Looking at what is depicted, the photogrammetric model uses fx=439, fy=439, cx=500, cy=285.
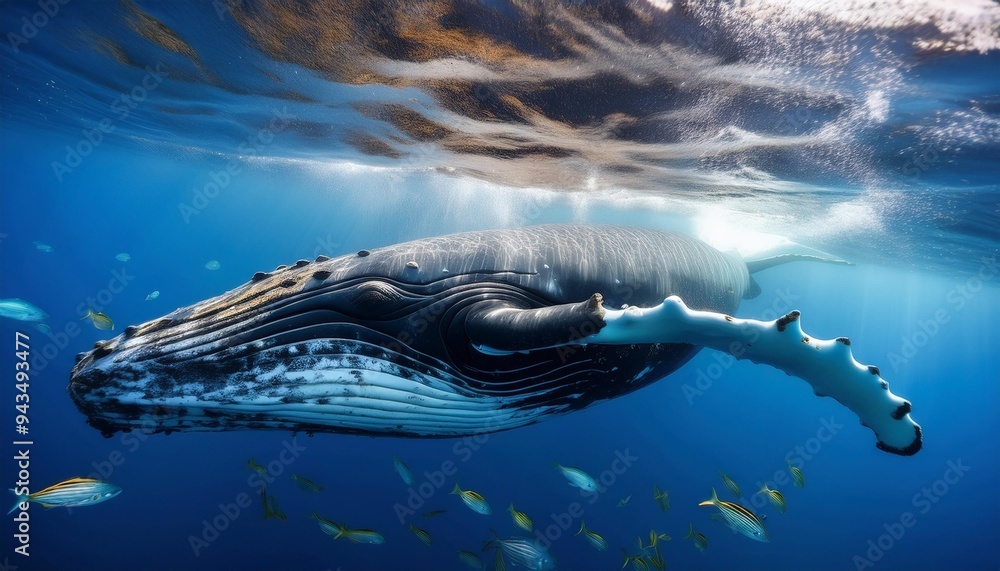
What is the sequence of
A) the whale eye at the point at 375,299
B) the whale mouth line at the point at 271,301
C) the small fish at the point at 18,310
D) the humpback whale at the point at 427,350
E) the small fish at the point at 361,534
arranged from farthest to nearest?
the small fish at the point at 18,310, the small fish at the point at 361,534, the whale eye at the point at 375,299, the whale mouth line at the point at 271,301, the humpback whale at the point at 427,350

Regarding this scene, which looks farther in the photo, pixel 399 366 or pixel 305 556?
pixel 305 556

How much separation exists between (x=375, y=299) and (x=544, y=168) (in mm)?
13963

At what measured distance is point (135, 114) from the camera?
19609mm

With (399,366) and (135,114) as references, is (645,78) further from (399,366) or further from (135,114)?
(135,114)

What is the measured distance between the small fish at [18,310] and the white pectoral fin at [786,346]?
1594 centimetres

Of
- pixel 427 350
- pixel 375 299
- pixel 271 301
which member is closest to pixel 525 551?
pixel 427 350

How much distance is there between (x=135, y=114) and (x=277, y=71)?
1347 centimetres

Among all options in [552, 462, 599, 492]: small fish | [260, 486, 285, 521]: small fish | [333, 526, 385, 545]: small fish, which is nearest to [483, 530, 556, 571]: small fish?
[552, 462, 599, 492]: small fish

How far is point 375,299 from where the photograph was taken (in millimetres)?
4090

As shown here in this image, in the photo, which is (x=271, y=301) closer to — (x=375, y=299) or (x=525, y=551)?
(x=375, y=299)

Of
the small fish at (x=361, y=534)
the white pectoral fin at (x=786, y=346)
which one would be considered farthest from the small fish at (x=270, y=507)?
the white pectoral fin at (x=786, y=346)

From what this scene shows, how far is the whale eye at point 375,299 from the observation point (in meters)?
4.08

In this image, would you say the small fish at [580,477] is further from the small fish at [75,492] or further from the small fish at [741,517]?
the small fish at [75,492]

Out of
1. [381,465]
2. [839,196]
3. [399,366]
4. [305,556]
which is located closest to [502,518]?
[381,465]
